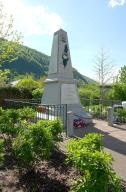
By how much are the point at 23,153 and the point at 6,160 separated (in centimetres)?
138

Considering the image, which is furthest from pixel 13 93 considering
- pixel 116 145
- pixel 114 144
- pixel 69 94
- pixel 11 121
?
pixel 116 145

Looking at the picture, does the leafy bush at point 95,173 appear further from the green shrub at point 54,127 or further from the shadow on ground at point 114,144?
the shadow on ground at point 114,144

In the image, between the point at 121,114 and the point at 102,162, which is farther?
the point at 121,114

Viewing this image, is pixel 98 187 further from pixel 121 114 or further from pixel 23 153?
pixel 121 114

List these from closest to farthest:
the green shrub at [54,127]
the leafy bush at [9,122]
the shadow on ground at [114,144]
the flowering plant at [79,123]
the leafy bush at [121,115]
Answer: the green shrub at [54,127]
the leafy bush at [9,122]
the shadow on ground at [114,144]
the flowering plant at [79,123]
the leafy bush at [121,115]

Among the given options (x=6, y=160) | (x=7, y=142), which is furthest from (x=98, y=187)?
(x=7, y=142)

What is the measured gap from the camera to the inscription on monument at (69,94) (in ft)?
45.9

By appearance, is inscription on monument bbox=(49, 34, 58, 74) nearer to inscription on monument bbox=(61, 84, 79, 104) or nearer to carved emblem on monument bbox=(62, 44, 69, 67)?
carved emblem on monument bbox=(62, 44, 69, 67)

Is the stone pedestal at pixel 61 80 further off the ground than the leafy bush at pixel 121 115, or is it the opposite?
the stone pedestal at pixel 61 80

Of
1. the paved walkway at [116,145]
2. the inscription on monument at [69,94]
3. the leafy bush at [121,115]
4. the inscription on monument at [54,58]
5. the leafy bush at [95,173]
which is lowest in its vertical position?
the paved walkway at [116,145]

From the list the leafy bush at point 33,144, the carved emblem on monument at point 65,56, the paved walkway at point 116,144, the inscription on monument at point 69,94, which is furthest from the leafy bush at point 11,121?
the carved emblem on monument at point 65,56

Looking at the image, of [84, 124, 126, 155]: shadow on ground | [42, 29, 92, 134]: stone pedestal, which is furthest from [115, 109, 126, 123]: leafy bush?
[84, 124, 126, 155]: shadow on ground

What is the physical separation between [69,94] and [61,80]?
863 mm

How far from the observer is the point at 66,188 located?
5.12 meters
